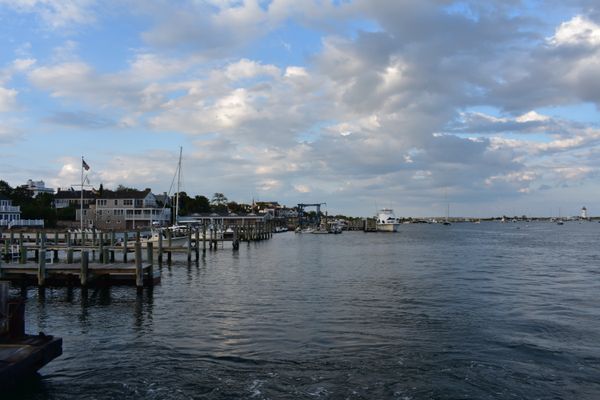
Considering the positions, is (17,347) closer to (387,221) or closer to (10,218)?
(10,218)

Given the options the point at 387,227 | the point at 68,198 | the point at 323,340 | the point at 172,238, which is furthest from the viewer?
the point at 387,227

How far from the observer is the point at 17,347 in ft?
44.3

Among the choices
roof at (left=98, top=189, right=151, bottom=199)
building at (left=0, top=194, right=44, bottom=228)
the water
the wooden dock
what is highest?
roof at (left=98, top=189, right=151, bottom=199)

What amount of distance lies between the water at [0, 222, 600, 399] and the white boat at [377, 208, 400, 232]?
469ft

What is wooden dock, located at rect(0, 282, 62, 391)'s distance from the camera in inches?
486

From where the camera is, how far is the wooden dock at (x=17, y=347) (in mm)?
12352

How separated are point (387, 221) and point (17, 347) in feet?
571

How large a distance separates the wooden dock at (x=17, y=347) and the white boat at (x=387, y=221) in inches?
6695

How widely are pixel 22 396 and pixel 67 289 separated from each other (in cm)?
2107

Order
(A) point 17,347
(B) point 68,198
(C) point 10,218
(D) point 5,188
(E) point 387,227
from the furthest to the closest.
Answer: (E) point 387,227 < (B) point 68,198 < (D) point 5,188 < (C) point 10,218 < (A) point 17,347

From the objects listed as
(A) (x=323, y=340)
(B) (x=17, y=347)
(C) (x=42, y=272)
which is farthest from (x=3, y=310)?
(C) (x=42, y=272)

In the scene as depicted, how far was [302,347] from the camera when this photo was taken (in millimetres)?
18547

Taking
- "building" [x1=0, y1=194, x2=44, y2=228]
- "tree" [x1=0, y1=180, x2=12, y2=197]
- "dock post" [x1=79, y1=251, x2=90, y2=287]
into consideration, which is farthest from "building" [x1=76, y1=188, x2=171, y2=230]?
"dock post" [x1=79, y1=251, x2=90, y2=287]

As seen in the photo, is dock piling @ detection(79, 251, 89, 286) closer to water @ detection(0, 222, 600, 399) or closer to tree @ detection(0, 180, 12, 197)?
water @ detection(0, 222, 600, 399)
